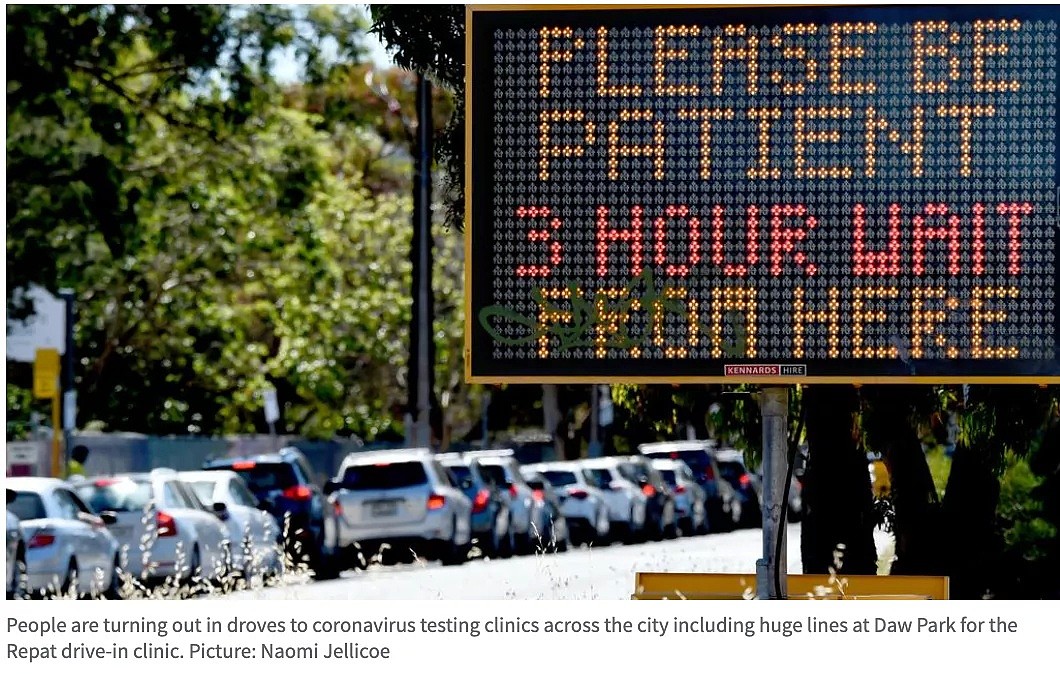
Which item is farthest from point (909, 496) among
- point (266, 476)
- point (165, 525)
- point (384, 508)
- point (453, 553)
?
point (453, 553)

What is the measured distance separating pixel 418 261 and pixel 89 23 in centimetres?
837

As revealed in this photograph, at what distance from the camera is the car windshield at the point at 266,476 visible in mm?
27984

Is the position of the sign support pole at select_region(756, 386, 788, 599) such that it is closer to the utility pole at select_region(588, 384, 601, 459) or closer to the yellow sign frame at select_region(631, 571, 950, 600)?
the yellow sign frame at select_region(631, 571, 950, 600)

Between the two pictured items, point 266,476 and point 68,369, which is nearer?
point 266,476

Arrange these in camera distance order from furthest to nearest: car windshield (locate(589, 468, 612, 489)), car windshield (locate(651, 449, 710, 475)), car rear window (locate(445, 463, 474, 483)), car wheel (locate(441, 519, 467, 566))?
car windshield (locate(651, 449, 710, 475)), car windshield (locate(589, 468, 612, 489)), car rear window (locate(445, 463, 474, 483)), car wheel (locate(441, 519, 467, 566))

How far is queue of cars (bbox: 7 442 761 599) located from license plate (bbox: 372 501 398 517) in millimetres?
12

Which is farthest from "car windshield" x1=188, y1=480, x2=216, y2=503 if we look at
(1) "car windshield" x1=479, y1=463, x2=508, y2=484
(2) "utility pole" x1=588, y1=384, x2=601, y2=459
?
(2) "utility pole" x1=588, y1=384, x2=601, y2=459

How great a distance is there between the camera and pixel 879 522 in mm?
17141

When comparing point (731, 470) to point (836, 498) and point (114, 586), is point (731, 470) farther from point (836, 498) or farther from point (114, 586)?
point (836, 498)

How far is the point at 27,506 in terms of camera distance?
21438mm

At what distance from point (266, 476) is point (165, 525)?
4.41 meters

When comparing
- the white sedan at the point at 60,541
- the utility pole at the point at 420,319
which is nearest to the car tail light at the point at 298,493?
the white sedan at the point at 60,541

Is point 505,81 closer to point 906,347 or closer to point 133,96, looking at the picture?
point 906,347

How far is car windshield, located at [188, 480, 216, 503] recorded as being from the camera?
85.4 ft
